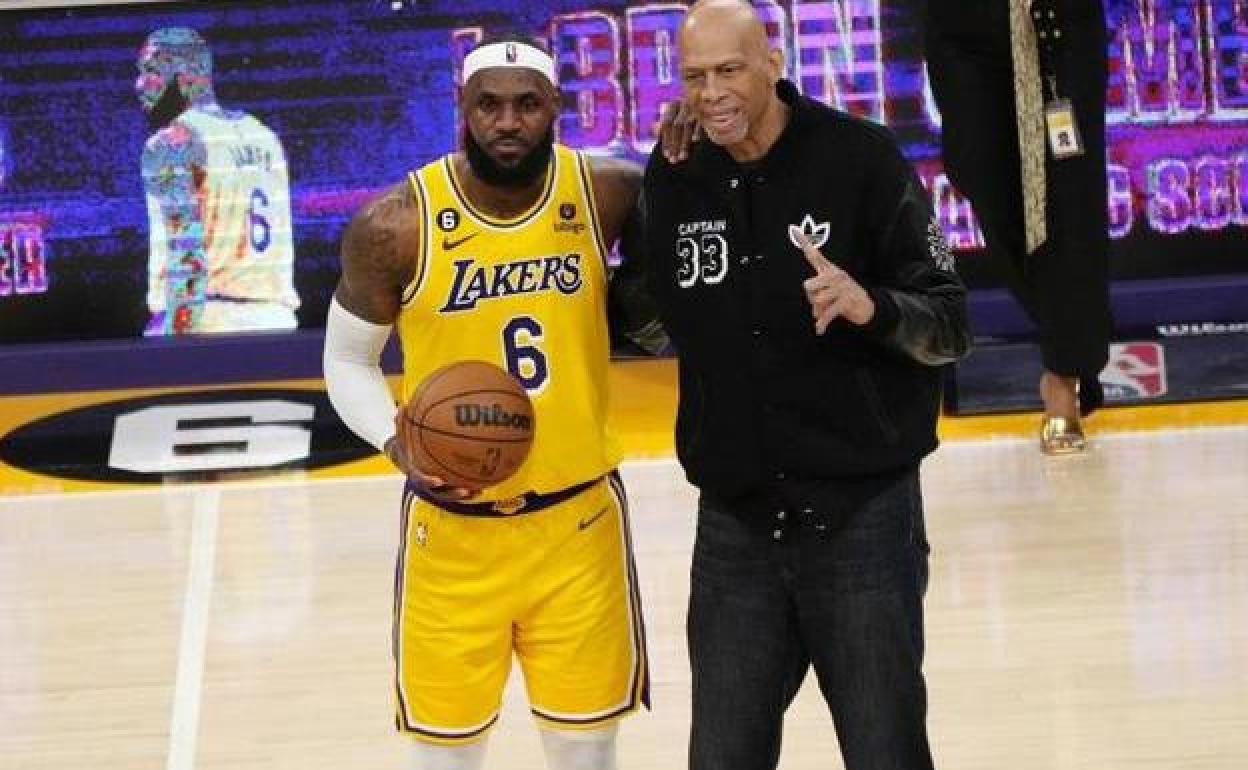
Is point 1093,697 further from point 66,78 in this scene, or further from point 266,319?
point 66,78

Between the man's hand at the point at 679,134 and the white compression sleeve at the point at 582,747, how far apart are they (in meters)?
1.07

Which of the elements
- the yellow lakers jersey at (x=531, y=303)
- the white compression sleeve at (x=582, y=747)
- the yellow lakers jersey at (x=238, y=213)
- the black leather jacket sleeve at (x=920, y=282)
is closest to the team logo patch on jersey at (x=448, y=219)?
the yellow lakers jersey at (x=531, y=303)

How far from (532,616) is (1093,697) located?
191 centimetres

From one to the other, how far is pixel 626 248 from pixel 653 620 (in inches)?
85.2

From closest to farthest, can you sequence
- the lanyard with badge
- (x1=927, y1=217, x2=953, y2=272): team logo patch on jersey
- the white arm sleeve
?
(x1=927, y1=217, x2=953, y2=272): team logo patch on jersey, the white arm sleeve, the lanyard with badge

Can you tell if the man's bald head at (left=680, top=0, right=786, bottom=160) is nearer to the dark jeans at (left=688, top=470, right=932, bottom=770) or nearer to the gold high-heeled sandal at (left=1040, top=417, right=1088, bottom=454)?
the dark jeans at (left=688, top=470, right=932, bottom=770)

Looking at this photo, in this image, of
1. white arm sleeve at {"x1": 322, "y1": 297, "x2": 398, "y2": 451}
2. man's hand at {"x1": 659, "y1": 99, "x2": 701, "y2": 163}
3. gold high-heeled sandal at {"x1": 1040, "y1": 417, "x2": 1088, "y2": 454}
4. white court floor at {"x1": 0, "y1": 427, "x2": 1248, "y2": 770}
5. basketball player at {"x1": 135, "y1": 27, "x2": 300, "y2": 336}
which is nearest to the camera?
man's hand at {"x1": 659, "y1": 99, "x2": 701, "y2": 163}

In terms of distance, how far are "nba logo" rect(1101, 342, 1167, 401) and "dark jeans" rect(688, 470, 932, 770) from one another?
4657mm

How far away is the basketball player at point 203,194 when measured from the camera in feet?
30.3

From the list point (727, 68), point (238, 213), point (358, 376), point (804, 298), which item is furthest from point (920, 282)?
point (238, 213)

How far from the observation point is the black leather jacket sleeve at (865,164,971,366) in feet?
11.9

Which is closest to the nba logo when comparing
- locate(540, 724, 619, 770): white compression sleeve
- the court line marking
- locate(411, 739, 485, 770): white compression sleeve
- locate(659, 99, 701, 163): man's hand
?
the court line marking

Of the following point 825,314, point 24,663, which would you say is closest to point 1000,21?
point 24,663

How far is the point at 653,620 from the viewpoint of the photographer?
20.3 feet
